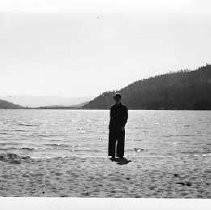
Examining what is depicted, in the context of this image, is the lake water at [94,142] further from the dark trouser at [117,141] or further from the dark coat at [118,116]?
the dark coat at [118,116]

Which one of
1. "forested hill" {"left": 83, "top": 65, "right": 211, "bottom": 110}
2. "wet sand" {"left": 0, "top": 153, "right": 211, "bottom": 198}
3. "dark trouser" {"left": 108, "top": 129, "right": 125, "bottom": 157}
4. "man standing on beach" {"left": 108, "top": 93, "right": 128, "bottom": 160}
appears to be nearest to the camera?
"wet sand" {"left": 0, "top": 153, "right": 211, "bottom": 198}

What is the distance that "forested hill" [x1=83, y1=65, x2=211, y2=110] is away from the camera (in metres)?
55.7

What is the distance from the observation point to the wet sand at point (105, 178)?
6.95 metres

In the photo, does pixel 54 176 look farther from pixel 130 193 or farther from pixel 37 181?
pixel 130 193

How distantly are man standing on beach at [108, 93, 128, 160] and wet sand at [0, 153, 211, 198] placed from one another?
0.54 m

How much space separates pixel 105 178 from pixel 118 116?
3.08 m

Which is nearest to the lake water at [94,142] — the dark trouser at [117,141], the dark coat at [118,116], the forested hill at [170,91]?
the dark trouser at [117,141]

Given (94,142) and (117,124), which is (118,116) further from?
(94,142)

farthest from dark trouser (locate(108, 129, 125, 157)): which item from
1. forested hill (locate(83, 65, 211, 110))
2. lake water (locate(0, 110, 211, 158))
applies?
forested hill (locate(83, 65, 211, 110))

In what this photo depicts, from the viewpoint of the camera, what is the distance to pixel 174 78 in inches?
2226

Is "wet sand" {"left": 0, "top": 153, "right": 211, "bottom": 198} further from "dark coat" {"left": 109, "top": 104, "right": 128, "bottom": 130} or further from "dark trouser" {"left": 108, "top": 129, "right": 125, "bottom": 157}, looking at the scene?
"dark coat" {"left": 109, "top": 104, "right": 128, "bottom": 130}

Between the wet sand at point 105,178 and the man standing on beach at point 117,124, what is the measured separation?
54cm
